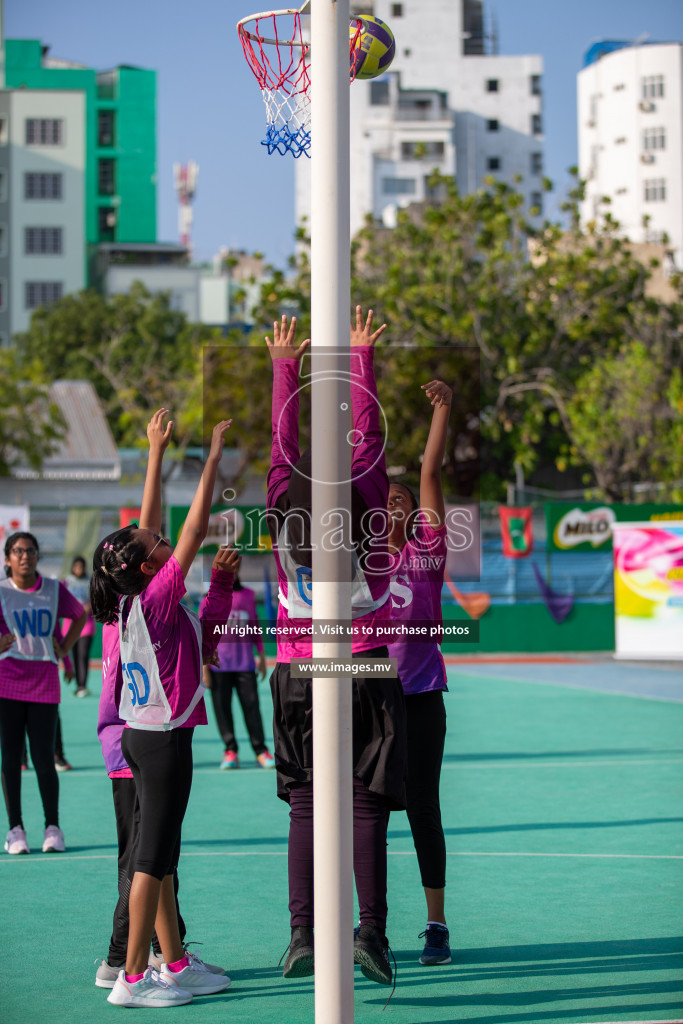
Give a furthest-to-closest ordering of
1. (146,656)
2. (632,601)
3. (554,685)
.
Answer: (632,601)
(554,685)
(146,656)

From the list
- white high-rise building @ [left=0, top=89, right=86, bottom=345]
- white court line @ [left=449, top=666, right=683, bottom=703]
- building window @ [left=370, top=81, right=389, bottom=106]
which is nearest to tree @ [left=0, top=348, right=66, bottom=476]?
white court line @ [left=449, top=666, right=683, bottom=703]

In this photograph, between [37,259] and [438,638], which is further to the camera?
[37,259]

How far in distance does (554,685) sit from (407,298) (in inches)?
652

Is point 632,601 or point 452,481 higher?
Result: point 452,481

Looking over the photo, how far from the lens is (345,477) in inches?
165

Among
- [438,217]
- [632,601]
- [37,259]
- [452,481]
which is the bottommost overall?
[632,601]

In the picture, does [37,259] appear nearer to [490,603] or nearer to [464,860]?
[490,603]

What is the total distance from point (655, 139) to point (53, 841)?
76704mm

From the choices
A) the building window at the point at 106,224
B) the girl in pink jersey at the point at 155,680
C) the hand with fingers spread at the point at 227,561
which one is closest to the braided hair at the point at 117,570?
the girl in pink jersey at the point at 155,680

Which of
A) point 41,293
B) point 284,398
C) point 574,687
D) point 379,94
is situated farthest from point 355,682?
point 379,94

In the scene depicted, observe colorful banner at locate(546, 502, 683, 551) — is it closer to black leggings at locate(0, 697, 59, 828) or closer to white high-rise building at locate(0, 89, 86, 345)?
black leggings at locate(0, 697, 59, 828)

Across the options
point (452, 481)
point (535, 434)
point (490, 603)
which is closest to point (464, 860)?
point (490, 603)

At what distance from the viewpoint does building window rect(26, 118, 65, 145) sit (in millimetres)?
65812

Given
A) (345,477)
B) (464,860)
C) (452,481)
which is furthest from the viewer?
(452,481)
